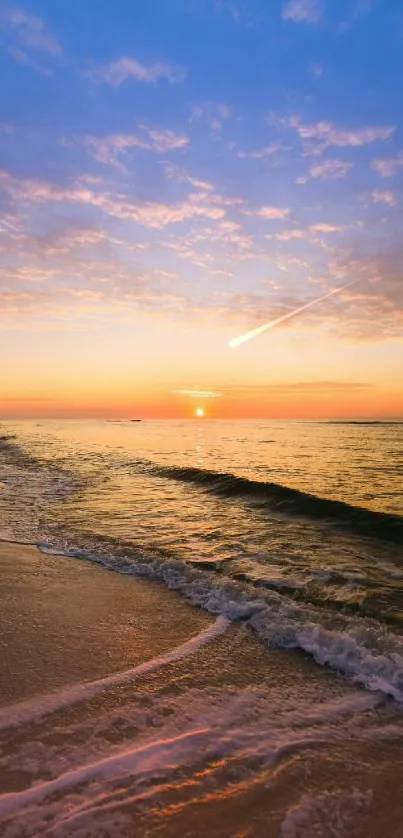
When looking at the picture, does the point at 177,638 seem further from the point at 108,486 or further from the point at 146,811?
the point at 108,486

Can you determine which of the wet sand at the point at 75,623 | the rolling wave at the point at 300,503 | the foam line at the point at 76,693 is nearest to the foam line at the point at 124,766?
the foam line at the point at 76,693

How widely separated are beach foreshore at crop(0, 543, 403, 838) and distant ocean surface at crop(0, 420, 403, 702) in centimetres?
87

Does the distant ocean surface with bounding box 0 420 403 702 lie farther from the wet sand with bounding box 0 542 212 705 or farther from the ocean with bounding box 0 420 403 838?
the wet sand with bounding box 0 542 212 705

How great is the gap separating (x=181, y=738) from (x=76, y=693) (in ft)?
3.90

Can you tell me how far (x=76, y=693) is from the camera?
4.50 meters

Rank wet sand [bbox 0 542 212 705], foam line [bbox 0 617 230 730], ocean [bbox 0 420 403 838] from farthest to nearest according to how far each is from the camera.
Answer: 1. wet sand [bbox 0 542 212 705]
2. foam line [bbox 0 617 230 730]
3. ocean [bbox 0 420 403 838]

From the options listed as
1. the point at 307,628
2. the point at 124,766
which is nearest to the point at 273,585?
the point at 307,628

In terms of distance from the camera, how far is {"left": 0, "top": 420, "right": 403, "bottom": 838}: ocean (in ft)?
12.6

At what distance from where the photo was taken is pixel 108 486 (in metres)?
20.1

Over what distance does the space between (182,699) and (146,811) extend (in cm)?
139

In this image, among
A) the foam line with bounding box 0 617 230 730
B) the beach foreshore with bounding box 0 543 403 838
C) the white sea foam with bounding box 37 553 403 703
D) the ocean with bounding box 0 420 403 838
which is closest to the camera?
the beach foreshore with bounding box 0 543 403 838

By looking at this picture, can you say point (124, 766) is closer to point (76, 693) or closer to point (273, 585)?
point (76, 693)

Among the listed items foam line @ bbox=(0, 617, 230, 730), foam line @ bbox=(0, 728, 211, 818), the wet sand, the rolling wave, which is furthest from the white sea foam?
the rolling wave

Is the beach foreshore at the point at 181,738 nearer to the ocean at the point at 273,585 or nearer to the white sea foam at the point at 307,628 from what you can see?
the ocean at the point at 273,585
